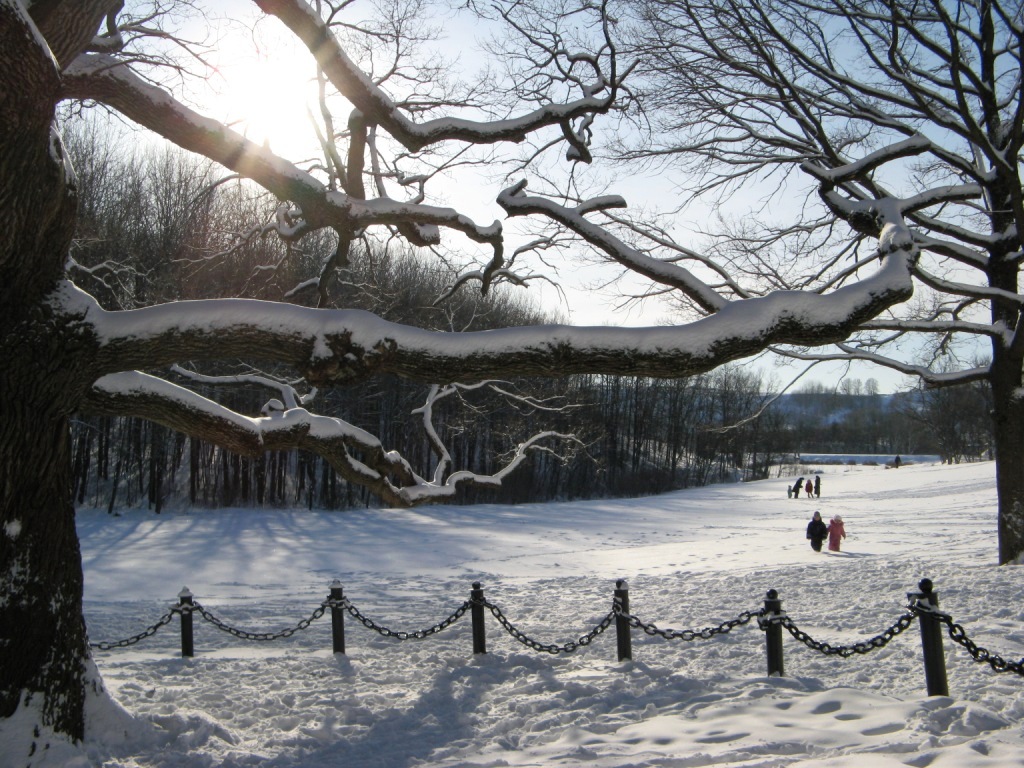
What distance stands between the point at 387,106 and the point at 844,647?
6060 millimetres

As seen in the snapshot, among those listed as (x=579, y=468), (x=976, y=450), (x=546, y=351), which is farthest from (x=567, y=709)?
(x=976, y=450)

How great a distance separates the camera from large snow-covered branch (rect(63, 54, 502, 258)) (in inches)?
216

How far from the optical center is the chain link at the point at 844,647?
636 cm

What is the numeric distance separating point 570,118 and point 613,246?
143 centimetres

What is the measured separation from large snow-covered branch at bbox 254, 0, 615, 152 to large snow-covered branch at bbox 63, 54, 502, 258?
69 centimetres

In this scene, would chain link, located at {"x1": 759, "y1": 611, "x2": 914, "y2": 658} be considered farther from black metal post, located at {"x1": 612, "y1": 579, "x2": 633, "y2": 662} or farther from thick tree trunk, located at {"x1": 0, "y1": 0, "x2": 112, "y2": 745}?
thick tree trunk, located at {"x1": 0, "y1": 0, "x2": 112, "y2": 745}

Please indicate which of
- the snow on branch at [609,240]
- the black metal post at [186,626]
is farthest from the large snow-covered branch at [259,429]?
the snow on branch at [609,240]

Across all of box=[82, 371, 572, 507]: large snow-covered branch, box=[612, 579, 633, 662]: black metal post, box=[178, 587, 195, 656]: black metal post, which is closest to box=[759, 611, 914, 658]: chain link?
box=[612, 579, 633, 662]: black metal post

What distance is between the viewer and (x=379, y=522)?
30.5 meters

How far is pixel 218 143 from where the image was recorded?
5.66m

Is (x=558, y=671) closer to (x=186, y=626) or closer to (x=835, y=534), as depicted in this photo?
(x=186, y=626)

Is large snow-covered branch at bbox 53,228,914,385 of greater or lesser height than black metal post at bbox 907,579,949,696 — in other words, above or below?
above

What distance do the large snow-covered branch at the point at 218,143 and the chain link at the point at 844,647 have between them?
4.87 m

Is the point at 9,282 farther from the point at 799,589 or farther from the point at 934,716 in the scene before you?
the point at 799,589
